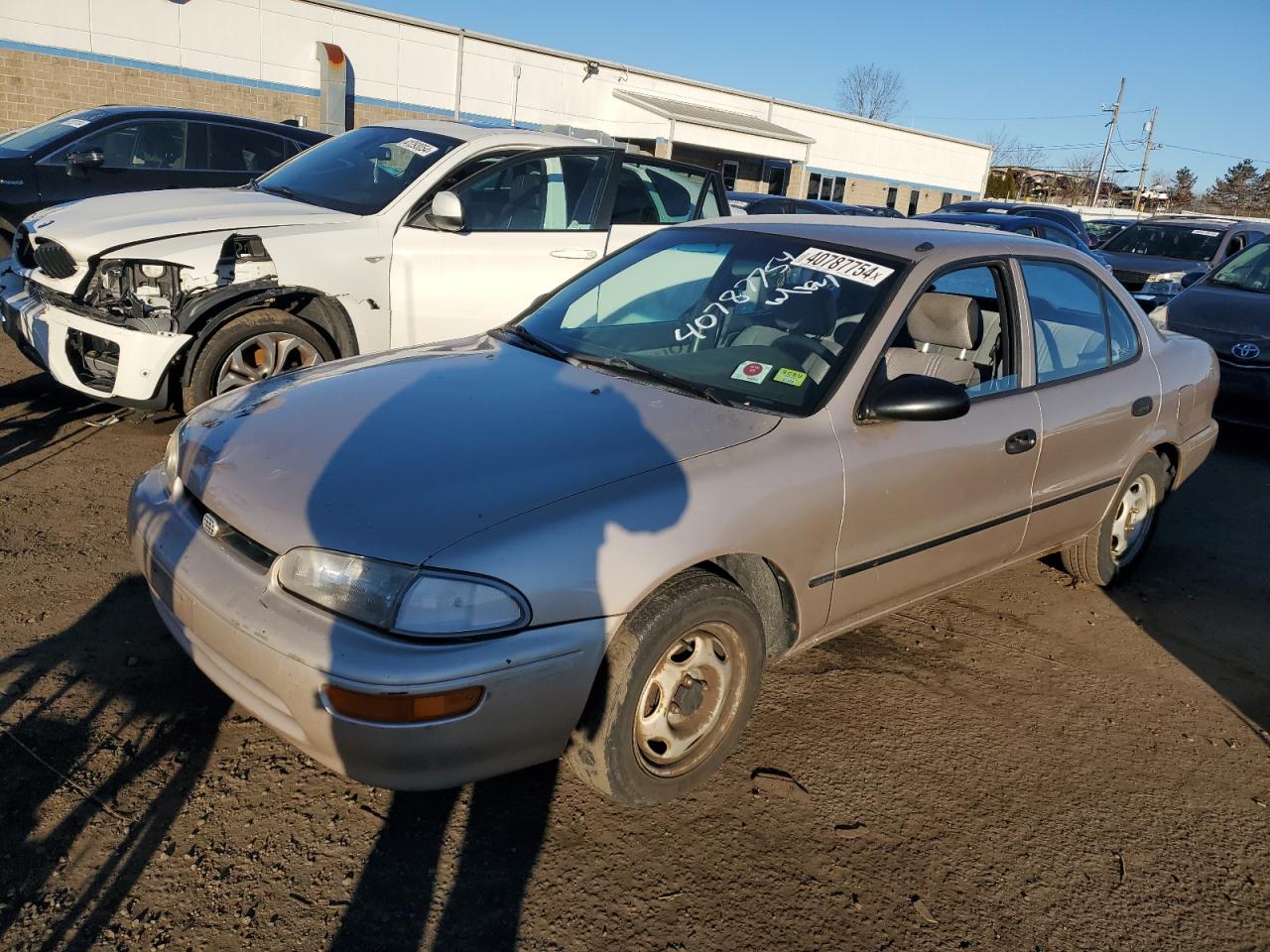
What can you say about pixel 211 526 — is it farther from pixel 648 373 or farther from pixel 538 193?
pixel 538 193

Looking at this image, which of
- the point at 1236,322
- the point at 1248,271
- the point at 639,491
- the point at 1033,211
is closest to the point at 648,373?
the point at 639,491

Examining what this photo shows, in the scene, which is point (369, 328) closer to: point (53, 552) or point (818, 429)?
point (53, 552)

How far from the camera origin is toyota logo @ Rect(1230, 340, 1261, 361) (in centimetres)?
743

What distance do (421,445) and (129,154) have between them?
735cm

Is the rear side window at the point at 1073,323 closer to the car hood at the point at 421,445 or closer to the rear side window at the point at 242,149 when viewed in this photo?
the car hood at the point at 421,445

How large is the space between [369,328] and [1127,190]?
81909mm

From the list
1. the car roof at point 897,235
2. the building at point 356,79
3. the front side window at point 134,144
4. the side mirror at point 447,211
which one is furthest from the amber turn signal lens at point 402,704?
the building at point 356,79

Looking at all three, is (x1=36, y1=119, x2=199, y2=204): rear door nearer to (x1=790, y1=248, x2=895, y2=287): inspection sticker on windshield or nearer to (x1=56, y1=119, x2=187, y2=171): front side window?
(x1=56, y1=119, x2=187, y2=171): front side window

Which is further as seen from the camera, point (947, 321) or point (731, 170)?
point (731, 170)

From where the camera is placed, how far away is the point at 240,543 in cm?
262

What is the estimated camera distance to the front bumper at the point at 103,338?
471 cm

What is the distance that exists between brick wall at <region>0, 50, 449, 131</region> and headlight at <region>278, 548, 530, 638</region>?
2100 cm

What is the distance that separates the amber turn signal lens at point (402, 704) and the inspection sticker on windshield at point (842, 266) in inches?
79.7

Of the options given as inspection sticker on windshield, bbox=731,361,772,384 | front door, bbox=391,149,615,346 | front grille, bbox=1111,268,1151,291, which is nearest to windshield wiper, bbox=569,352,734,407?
inspection sticker on windshield, bbox=731,361,772,384
